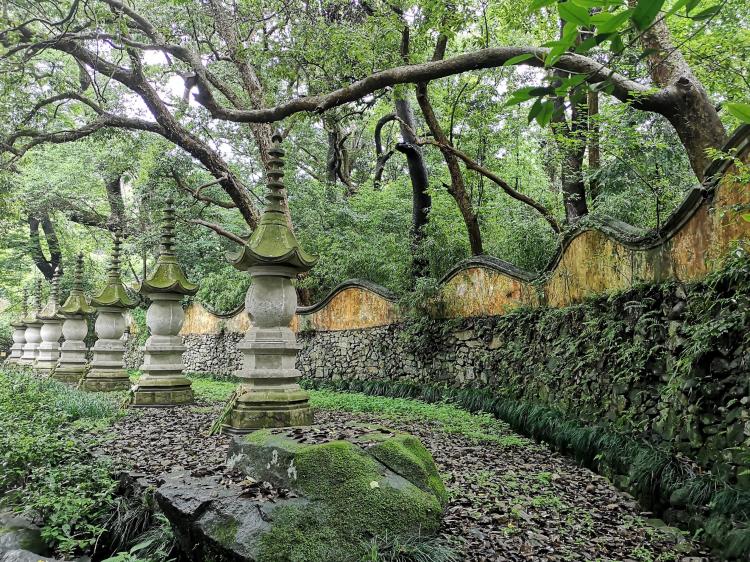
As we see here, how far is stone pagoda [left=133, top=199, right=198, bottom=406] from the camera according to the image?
8.66m

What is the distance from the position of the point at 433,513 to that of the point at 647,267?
11.4 ft

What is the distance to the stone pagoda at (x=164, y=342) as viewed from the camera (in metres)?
8.66

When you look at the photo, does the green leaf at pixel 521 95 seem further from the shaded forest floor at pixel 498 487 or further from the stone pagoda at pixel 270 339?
the stone pagoda at pixel 270 339

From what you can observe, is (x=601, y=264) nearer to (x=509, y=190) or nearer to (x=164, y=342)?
(x=509, y=190)

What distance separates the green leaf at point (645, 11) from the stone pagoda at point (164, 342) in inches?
342

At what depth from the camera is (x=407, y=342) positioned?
1066 cm

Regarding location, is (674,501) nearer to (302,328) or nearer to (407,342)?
(407,342)

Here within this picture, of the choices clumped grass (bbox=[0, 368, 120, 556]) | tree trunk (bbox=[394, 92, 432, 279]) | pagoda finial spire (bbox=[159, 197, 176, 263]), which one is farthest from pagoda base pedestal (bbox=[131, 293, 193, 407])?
tree trunk (bbox=[394, 92, 432, 279])

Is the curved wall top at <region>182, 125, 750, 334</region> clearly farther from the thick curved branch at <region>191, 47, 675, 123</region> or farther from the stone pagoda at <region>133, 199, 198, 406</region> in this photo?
the stone pagoda at <region>133, 199, 198, 406</region>

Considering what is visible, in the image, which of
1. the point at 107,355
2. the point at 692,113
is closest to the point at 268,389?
the point at 692,113

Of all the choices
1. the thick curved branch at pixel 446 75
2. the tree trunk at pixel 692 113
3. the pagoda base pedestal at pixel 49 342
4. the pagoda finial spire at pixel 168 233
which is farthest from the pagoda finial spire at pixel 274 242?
the pagoda base pedestal at pixel 49 342

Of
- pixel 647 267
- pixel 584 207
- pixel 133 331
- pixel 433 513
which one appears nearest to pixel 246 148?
pixel 133 331

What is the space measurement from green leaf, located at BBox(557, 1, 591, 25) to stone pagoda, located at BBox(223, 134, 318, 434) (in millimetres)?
5153

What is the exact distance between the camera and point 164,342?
28.9 ft
